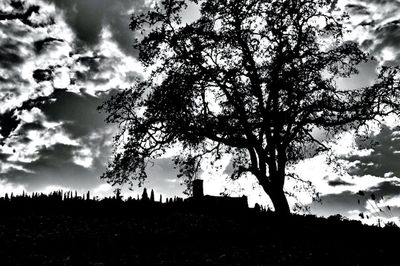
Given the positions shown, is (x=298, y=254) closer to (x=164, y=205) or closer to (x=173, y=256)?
(x=173, y=256)

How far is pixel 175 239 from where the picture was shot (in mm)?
14172

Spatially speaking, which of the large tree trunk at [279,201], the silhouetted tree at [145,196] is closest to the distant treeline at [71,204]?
the silhouetted tree at [145,196]

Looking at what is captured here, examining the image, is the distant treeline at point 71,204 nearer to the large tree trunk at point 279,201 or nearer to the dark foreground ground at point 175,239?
the dark foreground ground at point 175,239

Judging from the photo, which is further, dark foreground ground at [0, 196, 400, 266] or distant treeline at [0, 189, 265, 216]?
distant treeline at [0, 189, 265, 216]

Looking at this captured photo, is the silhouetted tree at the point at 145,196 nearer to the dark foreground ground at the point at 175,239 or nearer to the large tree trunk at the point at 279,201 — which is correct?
the dark foreground ground at the point at 175,239

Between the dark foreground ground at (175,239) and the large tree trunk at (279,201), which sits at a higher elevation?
the large tree trunk at (279,201)

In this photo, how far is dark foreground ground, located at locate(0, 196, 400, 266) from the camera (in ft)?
38.9

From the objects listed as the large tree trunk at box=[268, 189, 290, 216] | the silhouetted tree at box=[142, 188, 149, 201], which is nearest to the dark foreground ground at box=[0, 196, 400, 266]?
the large tree trunk at box=[268, 189, 290, 216]

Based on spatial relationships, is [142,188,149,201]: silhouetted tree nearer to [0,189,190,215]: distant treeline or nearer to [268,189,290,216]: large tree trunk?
[0,189,190,215]: distant treeline

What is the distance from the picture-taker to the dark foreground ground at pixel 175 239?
466 inches

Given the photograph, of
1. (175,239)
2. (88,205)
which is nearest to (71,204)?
(88,205)

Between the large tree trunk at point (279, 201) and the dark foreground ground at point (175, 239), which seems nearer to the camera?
the dark foreground ground at point (175, 239)

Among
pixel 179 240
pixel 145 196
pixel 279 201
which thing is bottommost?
pixel 179 240

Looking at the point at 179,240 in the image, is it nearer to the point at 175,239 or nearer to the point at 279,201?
the point at 175,239
